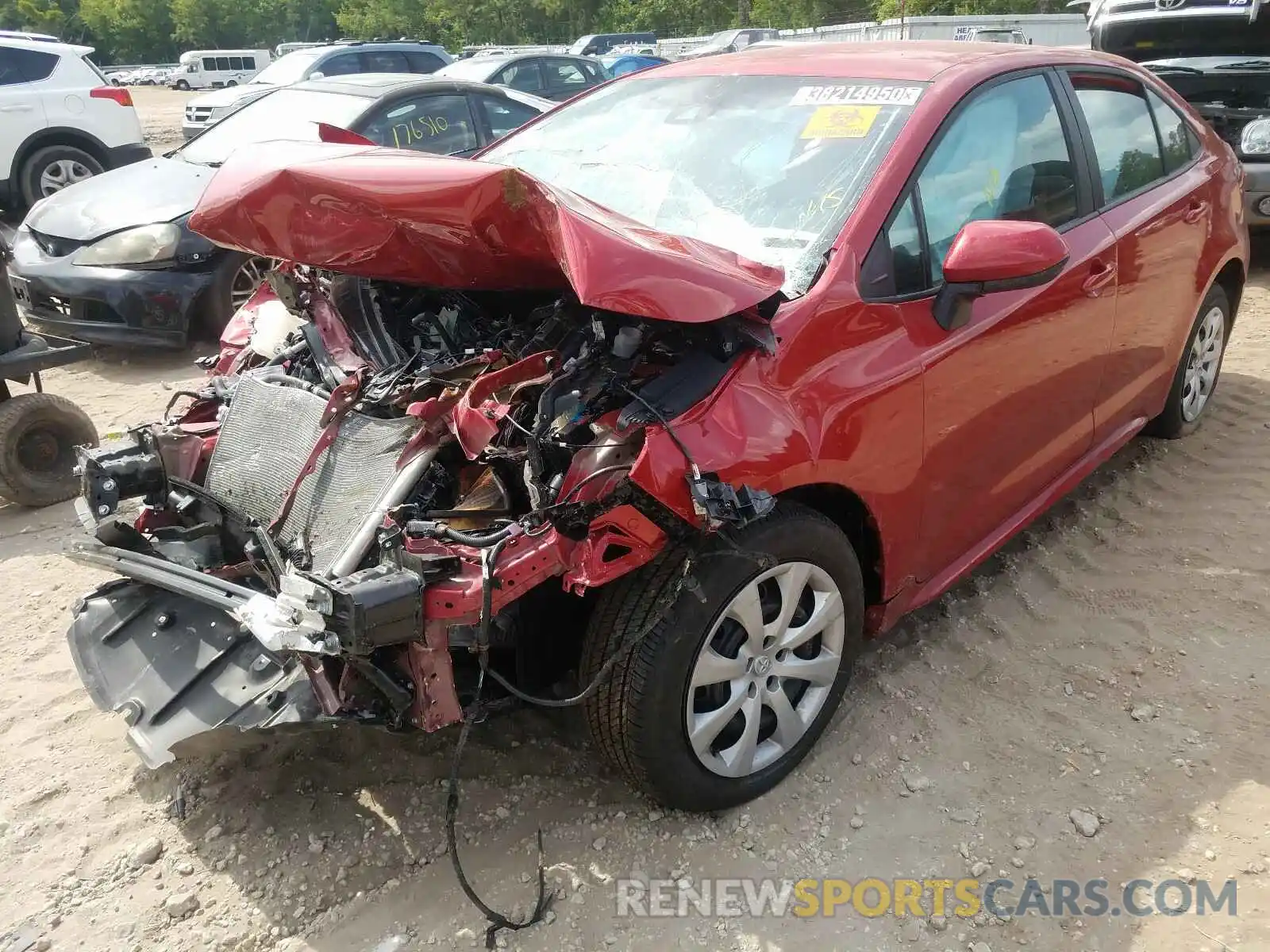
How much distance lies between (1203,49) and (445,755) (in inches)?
312

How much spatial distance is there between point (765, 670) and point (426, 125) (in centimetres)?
526

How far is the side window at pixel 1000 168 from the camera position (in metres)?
2.63

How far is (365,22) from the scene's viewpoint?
5969cm

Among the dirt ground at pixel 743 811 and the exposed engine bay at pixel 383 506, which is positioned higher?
the exposed engine bay at pixel 383 506

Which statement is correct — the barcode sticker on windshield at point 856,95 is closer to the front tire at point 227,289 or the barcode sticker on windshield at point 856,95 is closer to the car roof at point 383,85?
the front tire at point 227,289

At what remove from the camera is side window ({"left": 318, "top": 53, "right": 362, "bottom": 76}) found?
1228 centimetres

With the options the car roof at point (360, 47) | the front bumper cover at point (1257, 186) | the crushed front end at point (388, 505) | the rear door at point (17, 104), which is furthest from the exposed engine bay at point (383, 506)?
the car roof at point (360, 47)

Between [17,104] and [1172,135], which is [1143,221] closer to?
[1172,135]

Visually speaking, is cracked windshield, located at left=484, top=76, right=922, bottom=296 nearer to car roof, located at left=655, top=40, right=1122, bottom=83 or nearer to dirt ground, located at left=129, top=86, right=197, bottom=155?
car roof, located at left=655, top=40, right=1122, bottom=83

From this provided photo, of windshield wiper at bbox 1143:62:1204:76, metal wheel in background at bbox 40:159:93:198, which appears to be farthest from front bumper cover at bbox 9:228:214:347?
windshield wiper at bbox 1143:62:1204:76

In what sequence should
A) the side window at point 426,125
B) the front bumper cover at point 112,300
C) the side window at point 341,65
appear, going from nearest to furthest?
the front bumper cover at point 112,300, the side window at point 426,125, the side window at point 341,65

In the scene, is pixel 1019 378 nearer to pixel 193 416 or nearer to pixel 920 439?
pixel 920 439

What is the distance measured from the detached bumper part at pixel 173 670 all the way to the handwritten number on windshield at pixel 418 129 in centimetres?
439

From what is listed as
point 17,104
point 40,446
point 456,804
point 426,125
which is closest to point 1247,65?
point 426,125
